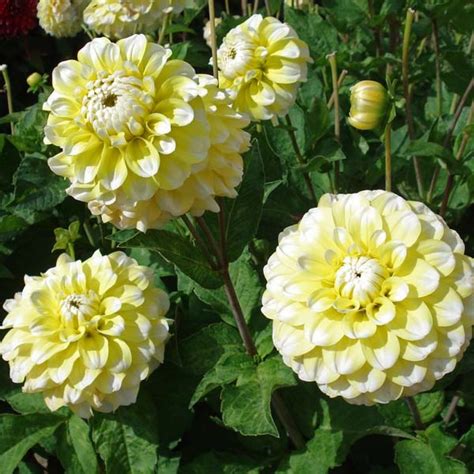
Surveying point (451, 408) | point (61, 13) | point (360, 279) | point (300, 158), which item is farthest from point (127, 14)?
point (451, 408)

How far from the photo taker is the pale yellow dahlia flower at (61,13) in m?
2.10

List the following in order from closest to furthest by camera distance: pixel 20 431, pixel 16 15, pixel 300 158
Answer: pixel 20 431, pixel 300 158, pixel 16 15

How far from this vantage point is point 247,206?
1.43 metres

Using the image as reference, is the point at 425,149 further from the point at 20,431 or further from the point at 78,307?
the point at 20,431

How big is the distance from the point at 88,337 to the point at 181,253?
227 millimetres

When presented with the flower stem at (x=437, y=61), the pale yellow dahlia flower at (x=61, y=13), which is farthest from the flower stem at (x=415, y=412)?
the pale yellow dahlia flower at (x=61, y=13)

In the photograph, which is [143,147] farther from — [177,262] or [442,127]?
[442,127]

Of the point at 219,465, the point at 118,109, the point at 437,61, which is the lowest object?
the point at 219,465

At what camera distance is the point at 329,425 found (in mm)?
1496

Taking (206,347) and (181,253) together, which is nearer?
(181,253)

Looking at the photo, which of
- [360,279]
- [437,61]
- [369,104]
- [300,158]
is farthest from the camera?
[437,61]

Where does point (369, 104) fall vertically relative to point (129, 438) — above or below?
above

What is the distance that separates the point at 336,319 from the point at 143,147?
38 cm

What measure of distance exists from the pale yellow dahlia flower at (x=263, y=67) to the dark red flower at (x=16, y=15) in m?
1.24
